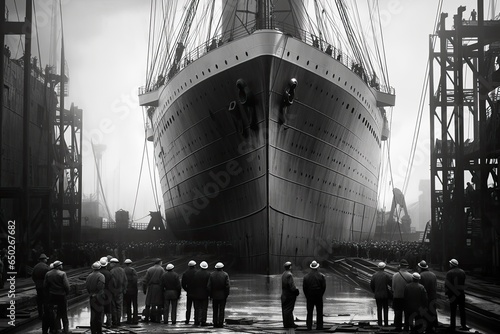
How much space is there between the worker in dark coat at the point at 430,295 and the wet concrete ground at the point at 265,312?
625 millimetres

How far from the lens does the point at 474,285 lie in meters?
15.2

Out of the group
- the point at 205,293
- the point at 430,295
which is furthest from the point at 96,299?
the point at 430,295

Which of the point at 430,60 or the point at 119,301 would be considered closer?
the point at 119,301

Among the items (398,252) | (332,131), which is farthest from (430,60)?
(398,252)

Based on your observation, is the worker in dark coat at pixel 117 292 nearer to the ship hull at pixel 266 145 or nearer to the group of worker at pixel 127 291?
the group of worker at pixel 127 291

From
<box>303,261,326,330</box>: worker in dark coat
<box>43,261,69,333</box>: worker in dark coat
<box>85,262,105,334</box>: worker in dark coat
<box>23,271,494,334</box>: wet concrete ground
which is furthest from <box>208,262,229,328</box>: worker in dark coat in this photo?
<box>43,261,69,333</box>: worker in dark coat

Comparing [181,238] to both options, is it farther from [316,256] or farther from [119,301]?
[119,301]

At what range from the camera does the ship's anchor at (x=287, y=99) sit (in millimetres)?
19328

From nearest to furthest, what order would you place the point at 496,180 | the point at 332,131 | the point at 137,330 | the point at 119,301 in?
the point at 137,330 → the point at 119,301 → the point at 496,180 → the point at 332,131

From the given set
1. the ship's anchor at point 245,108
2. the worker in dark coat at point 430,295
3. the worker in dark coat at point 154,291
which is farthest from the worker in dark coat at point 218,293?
the ship's anchor at point 245,108

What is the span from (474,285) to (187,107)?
11116 mm

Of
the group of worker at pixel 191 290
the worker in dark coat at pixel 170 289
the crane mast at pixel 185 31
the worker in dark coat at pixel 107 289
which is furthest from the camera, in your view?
the crane mast at pixel 185 31

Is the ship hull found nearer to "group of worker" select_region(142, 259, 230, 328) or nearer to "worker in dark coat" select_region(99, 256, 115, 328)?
"group of worker" select_region(142, 259, 230, 328)

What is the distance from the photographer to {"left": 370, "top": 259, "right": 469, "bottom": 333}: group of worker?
9.09m
